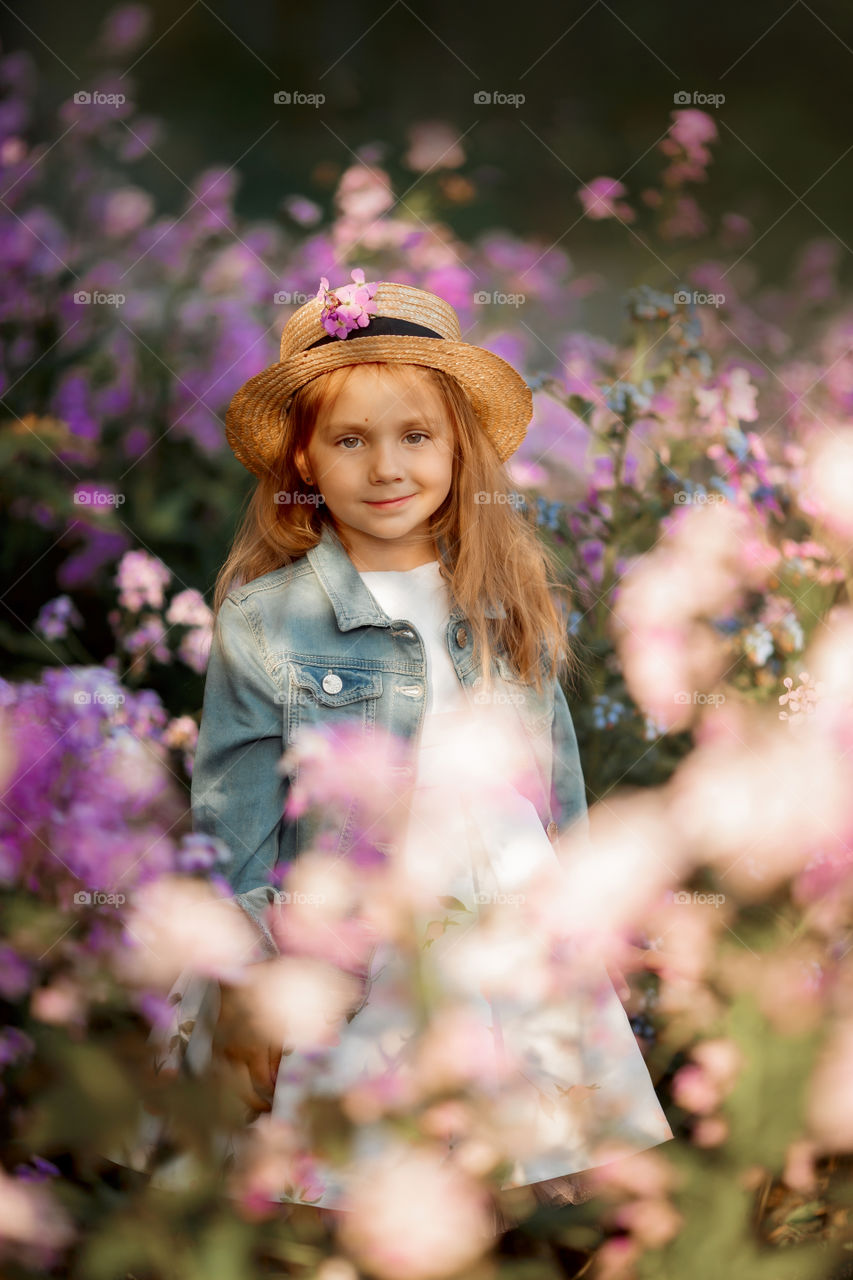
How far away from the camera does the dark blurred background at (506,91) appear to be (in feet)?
5.82

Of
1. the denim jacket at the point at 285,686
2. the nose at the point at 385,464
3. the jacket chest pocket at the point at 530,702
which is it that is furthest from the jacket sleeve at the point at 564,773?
the nose at the point at 385,464

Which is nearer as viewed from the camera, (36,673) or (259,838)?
(259,838)

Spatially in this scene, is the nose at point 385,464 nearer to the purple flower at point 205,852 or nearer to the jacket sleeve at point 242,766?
the jacket sleeve at point 242,766

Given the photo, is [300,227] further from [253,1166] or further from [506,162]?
[253,1166]

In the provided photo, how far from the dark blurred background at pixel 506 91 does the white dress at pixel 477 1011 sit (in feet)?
2.45

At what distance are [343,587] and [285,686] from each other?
0.49ft

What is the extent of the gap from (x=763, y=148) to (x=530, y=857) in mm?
1192

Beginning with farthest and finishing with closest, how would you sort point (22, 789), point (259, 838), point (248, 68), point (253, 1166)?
point (248, 68) < point (22, 789) < point (259, 838) < point (253, 1166)

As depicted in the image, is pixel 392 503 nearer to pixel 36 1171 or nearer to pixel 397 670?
pixel 397 670

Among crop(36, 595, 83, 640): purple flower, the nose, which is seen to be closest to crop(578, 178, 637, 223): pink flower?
the nose

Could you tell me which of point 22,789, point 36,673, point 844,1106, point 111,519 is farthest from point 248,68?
point 844,1106

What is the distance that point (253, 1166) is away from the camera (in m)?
1.33

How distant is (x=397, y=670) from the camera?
1485mm

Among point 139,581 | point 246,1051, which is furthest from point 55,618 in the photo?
point 246,1051
